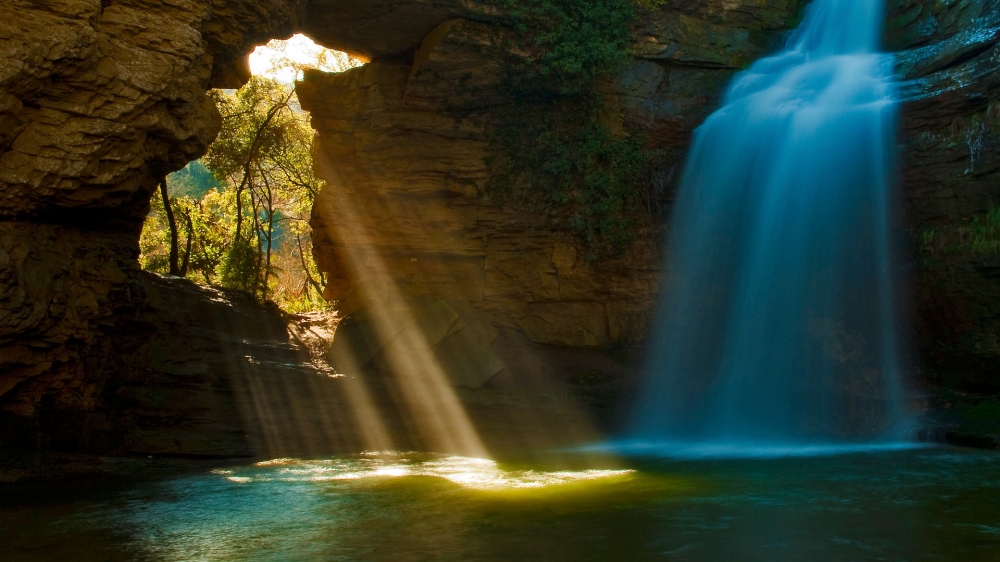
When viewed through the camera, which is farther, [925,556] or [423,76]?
[423,76]

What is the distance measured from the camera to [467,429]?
13.3 metres

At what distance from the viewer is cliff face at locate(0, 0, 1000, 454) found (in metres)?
9.79

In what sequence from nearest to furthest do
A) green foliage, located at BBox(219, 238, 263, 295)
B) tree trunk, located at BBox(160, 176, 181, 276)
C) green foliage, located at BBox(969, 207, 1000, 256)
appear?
green foliage, located at BBox(969, 207, 1000, 256) → tree trunk, located at BBox(160, 176, 181, 276) → green foliage, located at BBox(219, 238, 263, 295)

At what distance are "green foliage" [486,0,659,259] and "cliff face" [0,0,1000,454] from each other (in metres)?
0.39

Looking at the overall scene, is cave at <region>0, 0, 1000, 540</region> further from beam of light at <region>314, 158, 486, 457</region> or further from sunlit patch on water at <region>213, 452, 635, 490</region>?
sunlit patch on water at <region>213, 452, 635, 490</region>


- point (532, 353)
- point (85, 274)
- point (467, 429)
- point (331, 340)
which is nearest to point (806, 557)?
point (467, 429)

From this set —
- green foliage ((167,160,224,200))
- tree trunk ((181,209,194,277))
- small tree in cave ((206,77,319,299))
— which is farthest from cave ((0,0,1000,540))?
green foliage ((167,160,224,200))

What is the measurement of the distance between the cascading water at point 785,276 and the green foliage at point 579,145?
4.20 ft

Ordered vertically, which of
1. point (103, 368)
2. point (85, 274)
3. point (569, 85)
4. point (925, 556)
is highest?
point (569, 85)

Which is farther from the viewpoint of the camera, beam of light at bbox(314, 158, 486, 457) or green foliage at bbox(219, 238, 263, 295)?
green foliage at bbox(219, 238, 263, 295)

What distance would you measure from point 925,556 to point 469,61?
12.0m

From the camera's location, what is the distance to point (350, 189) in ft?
53.7

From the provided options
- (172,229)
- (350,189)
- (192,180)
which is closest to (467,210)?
(350,189)

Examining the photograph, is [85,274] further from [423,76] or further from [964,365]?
[964,365]
